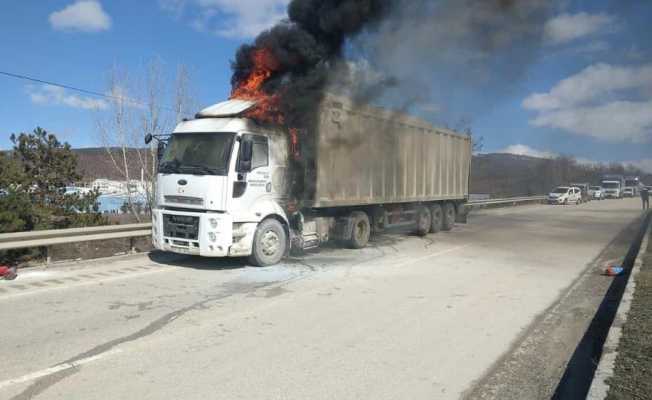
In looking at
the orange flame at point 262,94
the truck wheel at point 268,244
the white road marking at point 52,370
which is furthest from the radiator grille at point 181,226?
the white road marking at point 52,370

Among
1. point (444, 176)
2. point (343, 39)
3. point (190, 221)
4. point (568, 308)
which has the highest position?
point (343, 39)

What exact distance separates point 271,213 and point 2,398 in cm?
621

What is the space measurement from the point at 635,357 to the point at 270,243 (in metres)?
6.52

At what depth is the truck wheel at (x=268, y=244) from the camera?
9.36 meters

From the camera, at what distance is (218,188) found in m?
8.75

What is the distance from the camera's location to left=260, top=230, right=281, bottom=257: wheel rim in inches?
376

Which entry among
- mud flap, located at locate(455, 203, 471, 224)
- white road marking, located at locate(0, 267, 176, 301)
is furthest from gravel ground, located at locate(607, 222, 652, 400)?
mud flap, located at locate(455, 203, 471, 224)

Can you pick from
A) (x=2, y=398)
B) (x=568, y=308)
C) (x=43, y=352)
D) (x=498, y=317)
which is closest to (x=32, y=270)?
(x=43, y=352)

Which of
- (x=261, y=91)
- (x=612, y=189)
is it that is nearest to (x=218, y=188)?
(x=261, y=91)

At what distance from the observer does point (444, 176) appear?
16688 millimetres

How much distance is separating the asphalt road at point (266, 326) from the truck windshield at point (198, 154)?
186 centimetres

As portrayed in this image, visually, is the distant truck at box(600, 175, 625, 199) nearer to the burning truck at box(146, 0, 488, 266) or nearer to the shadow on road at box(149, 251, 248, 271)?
the burning truck at box(146, 0, 488, 266)

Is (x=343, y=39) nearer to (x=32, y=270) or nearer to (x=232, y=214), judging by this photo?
(x=232, y=214)

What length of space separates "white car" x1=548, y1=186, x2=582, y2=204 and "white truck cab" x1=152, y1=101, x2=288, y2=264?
37183mm
